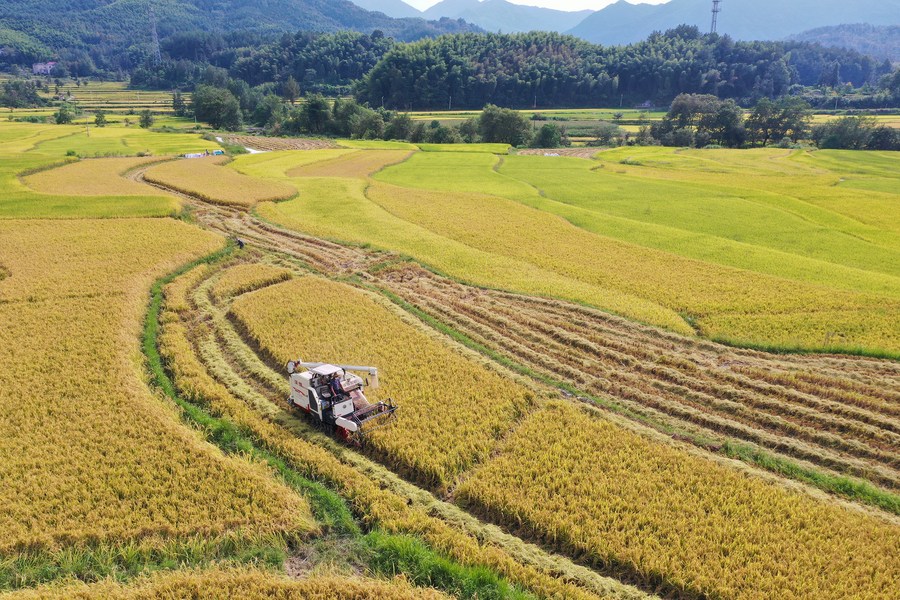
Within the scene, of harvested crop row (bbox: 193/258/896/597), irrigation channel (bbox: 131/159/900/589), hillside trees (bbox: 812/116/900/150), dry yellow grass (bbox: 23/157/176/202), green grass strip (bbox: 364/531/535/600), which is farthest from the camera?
hillside trees (bbox: 812/116/900/150)

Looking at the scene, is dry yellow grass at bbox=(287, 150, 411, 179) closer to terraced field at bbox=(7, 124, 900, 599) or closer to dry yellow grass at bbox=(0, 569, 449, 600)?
terraced field at bbox=(7, 124, 900, 599)

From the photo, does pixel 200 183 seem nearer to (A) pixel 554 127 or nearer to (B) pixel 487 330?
(B) pixel 487 330

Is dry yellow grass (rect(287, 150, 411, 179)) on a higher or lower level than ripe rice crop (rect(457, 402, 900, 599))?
higher

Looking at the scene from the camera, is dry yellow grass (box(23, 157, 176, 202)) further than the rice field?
Yes

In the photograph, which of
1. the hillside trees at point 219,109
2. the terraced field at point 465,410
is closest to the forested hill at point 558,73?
the hillside trees at point 219,109

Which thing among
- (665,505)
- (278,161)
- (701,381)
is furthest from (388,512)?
(278,161)

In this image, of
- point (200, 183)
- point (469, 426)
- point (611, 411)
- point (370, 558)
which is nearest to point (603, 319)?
point (611, 411)

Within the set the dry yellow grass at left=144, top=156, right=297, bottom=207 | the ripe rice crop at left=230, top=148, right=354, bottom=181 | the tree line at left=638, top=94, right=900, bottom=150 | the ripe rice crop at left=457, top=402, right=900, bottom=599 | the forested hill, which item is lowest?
the ripe rice crop at left=457, top=402, right=900, bottom=599

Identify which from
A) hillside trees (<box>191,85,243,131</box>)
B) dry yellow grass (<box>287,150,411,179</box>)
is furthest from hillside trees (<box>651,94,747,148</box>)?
hillside trees (<box>191,85,243,131</box>)
